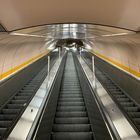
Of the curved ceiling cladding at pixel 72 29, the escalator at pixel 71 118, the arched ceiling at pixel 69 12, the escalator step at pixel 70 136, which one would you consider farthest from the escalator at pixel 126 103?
the arched ceiling at pixel 69 12

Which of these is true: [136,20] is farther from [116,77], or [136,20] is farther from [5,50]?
[116,77]

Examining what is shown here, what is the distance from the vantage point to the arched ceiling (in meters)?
3.09

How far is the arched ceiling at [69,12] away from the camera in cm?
309

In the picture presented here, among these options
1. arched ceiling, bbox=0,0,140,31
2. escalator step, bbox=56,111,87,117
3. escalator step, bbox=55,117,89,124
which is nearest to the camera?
arched ceiling, bbox=0,0,140,31

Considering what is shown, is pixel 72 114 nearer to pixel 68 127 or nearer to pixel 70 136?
pixel 68 127

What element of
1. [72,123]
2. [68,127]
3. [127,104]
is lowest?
[68,127]

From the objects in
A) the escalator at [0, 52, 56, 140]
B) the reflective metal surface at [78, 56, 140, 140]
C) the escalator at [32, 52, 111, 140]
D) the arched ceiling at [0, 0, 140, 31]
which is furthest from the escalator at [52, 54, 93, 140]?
the arched ceiling at [0, 0, 140, 31]

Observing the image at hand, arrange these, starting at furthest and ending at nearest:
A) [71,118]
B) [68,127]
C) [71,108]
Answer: [71,108] → [71,118] → [68,127]

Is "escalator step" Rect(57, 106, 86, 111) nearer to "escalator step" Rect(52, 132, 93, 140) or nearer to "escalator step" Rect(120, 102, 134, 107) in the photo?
"escalator step" Rect(120, 102, 134, 107)

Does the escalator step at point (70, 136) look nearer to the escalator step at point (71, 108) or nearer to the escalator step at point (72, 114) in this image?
the escalator step at point (72, 114)

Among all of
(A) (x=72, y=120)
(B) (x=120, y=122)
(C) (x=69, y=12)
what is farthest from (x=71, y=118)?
(C) (x=69, y=12)

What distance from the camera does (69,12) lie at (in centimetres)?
363

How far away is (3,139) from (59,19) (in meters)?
2.57

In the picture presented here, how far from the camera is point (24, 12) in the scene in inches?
136
